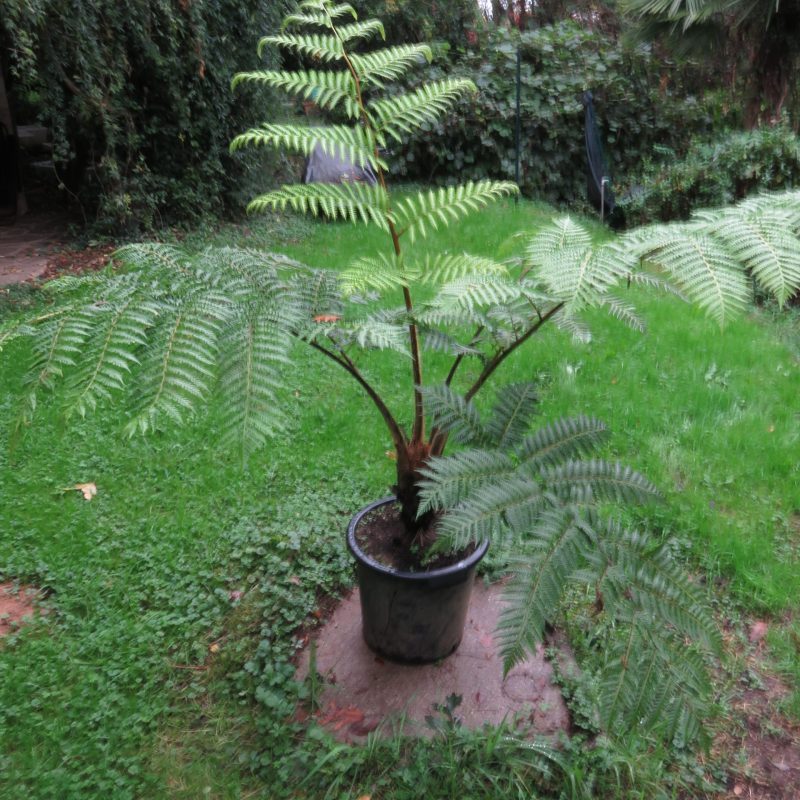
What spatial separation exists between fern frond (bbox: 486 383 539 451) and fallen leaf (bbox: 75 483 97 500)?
6.85 feet

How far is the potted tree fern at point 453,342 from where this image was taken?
4.19ft

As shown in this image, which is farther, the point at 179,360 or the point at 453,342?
the point at 453,342

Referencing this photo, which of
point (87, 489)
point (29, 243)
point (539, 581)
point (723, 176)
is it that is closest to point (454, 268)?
point (539, 581)

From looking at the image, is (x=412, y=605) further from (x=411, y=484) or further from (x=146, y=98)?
(x=146, y=98)

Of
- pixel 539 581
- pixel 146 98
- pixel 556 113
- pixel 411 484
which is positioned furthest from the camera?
pixel 556 113

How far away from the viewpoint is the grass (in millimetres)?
1814

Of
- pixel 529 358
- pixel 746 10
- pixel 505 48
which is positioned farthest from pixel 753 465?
pixel 505 48

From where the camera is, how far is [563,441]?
5.27 ft

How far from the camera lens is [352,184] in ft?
5.78

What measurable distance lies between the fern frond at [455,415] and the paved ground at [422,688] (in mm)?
631

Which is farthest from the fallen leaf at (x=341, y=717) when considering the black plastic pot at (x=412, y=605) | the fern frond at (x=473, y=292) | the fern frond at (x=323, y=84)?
the fern frond at (x=323, y=84)

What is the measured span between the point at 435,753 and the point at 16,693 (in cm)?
133

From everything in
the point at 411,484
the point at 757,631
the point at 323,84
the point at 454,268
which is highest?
the point at 323,84

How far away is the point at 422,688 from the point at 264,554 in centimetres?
86
